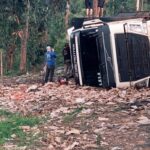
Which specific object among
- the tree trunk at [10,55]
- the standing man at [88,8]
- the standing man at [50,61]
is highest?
the standing man at [88,8]

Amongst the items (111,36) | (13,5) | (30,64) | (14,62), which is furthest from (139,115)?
(14,62)

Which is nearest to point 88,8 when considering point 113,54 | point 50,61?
point 50,61

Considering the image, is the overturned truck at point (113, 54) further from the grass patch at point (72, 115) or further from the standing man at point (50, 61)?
the grass patch at point (72, 115)

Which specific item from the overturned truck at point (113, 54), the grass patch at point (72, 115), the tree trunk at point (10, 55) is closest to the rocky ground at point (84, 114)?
the grass patch at point (72, 115)

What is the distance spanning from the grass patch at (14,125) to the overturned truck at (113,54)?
388cm

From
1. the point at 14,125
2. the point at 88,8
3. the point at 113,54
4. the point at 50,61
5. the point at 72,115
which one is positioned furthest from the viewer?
the point at 88,8

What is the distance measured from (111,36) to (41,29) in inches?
625

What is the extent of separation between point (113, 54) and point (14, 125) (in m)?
5.16

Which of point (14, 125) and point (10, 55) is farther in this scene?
point (10, 55)

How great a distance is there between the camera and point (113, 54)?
46.4ft

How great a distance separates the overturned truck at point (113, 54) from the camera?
14.2 metres

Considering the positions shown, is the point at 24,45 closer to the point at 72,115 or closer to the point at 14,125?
the point at 72,115

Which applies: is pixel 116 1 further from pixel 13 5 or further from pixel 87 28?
pixel 87 28

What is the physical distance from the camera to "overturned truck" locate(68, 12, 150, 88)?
1418 cm
